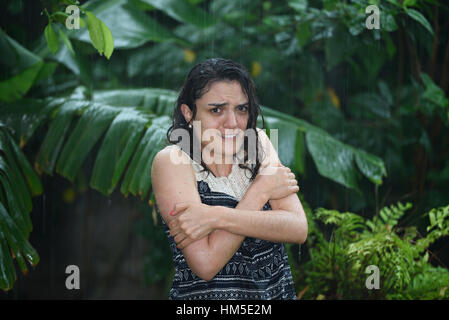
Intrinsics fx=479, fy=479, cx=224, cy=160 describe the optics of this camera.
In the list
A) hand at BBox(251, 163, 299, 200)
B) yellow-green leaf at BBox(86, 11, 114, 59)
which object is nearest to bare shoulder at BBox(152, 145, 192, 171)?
hand at BBox(251, 163, 299, 200)

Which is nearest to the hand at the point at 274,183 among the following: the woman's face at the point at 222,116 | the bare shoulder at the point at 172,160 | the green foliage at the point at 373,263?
the woman's face at the point at 222,116

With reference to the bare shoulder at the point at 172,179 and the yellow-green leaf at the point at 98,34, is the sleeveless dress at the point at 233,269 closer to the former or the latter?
the bare shoulder at the point at 172,179

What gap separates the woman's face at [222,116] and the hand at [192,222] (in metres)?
0.21

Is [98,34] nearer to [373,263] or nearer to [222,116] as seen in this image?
[222,116]

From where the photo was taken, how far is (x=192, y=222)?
54.0 inches

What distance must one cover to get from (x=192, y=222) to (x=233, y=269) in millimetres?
237

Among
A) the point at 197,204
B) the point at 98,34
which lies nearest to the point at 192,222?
the point at 197,204

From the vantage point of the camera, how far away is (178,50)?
3.38 metres

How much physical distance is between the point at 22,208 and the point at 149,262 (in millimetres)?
1446

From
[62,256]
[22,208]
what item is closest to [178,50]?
→ [22,208]

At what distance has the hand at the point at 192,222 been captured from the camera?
4.49 feet

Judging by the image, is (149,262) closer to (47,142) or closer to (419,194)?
(47,142)

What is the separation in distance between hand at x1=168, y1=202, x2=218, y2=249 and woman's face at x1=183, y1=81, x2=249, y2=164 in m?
0.21

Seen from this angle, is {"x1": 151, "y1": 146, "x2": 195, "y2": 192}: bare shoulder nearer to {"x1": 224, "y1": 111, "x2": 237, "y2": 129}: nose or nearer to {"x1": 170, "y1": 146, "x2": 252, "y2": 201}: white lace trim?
{"x1": 170, "y1": 146, "x2": 252, "y2": 201}: white lace trim
